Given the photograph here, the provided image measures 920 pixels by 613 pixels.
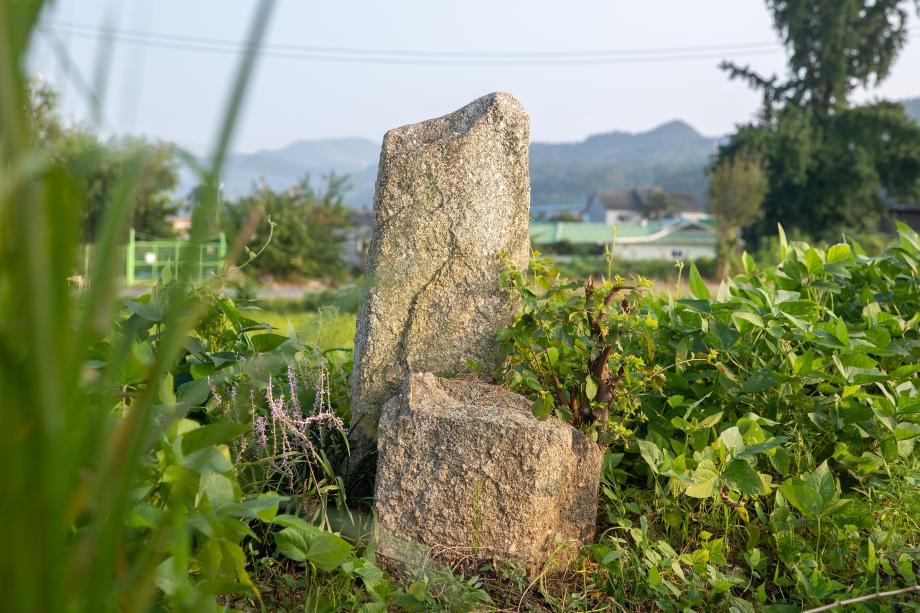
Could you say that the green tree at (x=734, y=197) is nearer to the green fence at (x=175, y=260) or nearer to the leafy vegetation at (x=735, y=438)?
the leafy vegetation at (x=735, y=438)

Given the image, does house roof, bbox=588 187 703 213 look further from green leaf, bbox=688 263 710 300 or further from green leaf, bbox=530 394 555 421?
green leaf, bbox=530 394 555 421

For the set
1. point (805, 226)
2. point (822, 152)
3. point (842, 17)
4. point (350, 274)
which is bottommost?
point (350, 274)

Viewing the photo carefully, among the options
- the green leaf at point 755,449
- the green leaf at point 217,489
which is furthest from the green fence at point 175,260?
the green leaf at point 755,449

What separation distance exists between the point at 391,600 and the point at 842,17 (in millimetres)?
31394

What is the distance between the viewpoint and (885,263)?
149 inches

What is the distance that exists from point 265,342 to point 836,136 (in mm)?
30749

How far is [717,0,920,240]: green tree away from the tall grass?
2976 cm

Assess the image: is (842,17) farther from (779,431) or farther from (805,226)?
(779,431)

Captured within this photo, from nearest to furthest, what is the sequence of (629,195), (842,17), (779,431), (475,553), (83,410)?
(83,410) → (475,553) → (779,431) → (842,17) → (629,195)

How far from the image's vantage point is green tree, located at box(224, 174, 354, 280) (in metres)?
19.5

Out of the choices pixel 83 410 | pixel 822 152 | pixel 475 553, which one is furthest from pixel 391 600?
pixel 822 152

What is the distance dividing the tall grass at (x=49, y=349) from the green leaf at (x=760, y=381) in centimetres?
245

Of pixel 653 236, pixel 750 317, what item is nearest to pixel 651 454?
pixel 750 317

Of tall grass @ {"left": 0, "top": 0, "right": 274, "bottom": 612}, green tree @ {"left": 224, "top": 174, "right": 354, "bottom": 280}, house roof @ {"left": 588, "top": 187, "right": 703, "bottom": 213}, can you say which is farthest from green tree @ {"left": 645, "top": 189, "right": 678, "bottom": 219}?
tall grass @ {"left": 0, "top": 0, "right": 274, "bottom": 612}
